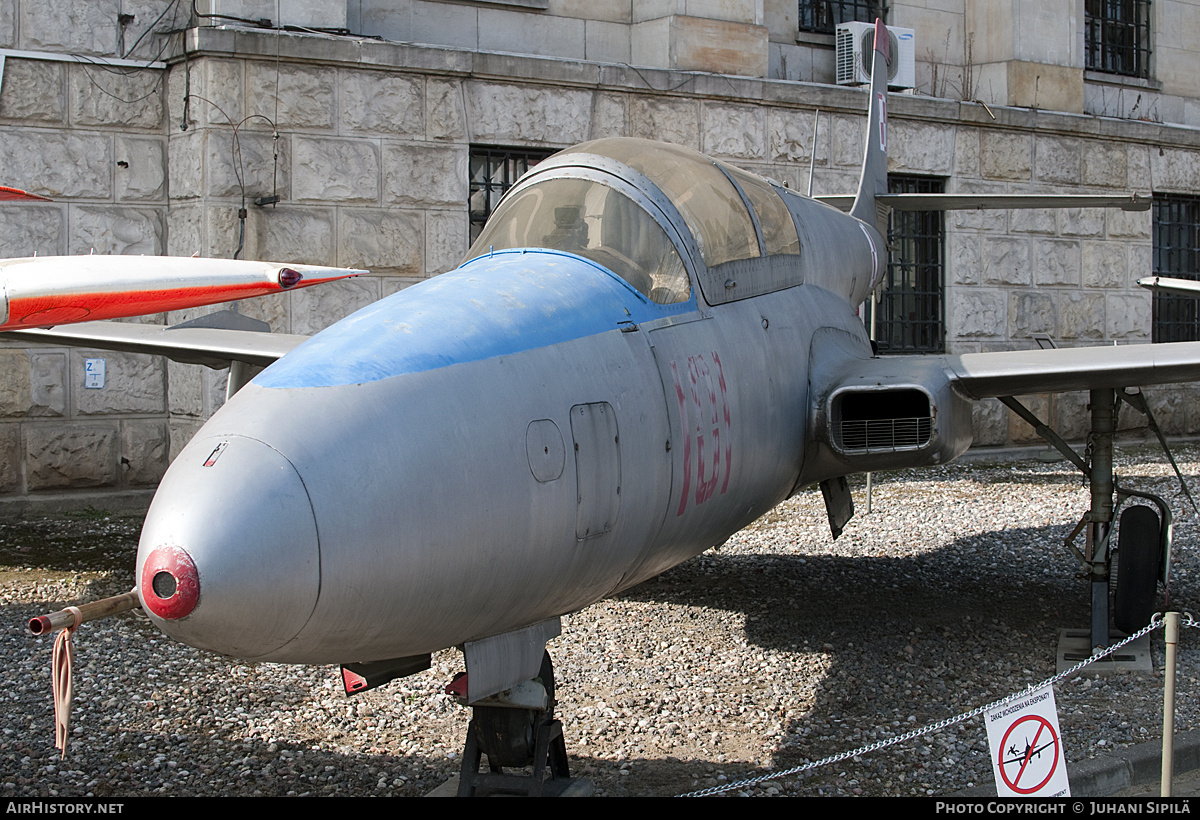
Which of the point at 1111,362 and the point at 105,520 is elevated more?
the point at 1111,362

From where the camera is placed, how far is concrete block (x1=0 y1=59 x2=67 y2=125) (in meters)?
9.69

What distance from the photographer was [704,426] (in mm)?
4227

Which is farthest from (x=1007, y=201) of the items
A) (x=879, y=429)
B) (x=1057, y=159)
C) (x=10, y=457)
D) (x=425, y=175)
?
(x=10, y=457)

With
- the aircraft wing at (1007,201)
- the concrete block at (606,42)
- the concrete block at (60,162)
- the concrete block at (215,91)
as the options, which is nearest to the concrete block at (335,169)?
the concrete block at (215,91)

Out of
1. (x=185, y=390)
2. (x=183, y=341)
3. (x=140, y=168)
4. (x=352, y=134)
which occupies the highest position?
(x=352, y=134)

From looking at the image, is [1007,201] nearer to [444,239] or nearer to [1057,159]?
[444,239]

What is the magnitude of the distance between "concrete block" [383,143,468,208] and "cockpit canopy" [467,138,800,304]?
612 centimetres

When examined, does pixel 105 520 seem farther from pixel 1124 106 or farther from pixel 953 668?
pixel 1124 106

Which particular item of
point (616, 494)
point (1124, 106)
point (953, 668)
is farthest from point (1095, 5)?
point (616, 494)

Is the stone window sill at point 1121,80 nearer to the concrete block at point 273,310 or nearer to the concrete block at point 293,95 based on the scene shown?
the concrete block at point 293,95

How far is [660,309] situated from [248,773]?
251 centimetres

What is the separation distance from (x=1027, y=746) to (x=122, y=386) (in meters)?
8.91

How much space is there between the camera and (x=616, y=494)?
11.7ft

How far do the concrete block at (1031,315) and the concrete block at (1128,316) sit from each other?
39.0 inches
